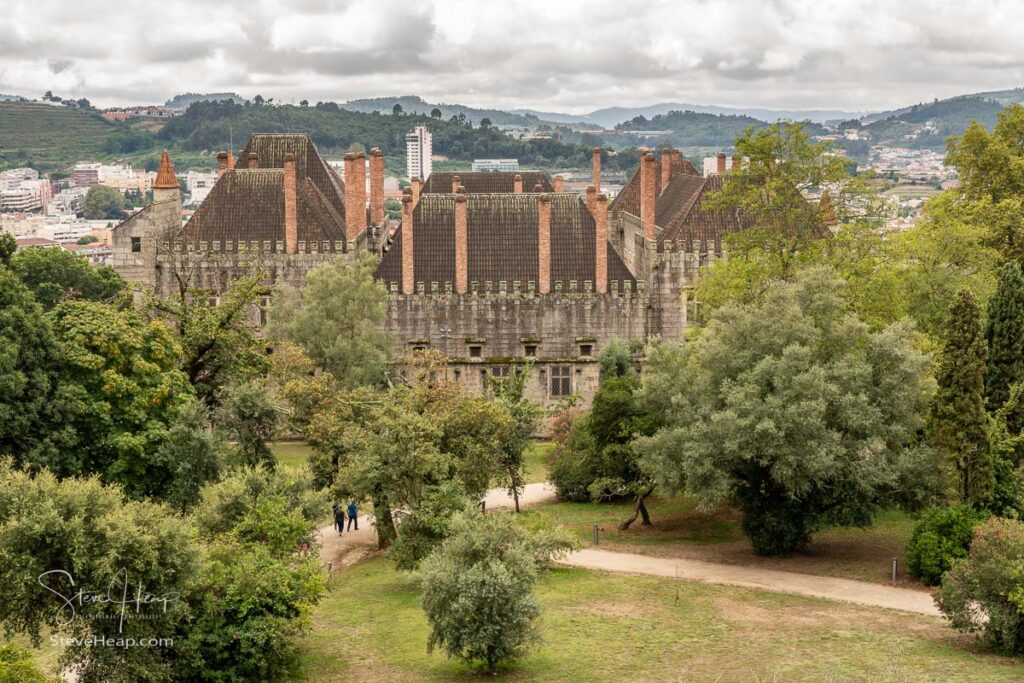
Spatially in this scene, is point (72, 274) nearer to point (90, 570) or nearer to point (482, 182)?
point (482, 182)

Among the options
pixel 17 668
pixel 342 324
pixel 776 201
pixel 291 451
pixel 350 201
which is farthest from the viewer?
pixel 350 201

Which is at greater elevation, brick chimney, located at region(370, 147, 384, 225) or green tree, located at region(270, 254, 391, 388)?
brick chimney, located at region(370, 147, 384, 225)

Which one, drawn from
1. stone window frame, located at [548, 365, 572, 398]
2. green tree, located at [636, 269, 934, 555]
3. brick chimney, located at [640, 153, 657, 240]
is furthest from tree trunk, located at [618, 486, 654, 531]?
brick chimney, located at [640, 153, 657, 240]

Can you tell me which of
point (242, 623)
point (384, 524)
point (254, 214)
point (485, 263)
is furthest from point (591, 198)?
point (242, 623)

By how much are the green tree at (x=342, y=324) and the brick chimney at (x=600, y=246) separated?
11.7 m

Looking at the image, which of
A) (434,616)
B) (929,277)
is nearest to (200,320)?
(434,616)

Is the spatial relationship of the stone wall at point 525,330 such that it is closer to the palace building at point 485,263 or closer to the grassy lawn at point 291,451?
the palace building at point 485,263

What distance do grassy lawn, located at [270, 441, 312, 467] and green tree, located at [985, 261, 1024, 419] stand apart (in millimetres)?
28243

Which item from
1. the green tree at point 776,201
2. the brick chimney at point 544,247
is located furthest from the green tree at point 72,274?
the green tree at point 776,201

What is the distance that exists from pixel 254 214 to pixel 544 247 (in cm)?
1536

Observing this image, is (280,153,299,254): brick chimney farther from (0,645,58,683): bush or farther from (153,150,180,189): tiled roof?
(0,645,58,683): bush

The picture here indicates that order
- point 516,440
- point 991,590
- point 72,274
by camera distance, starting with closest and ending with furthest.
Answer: point 991,590 < point 516,440 < point 72,274

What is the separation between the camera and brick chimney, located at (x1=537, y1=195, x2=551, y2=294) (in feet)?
218

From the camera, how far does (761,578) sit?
39.9m
